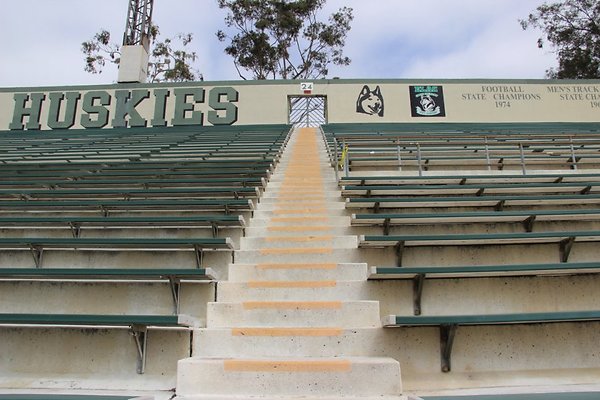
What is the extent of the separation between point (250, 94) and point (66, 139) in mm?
4171

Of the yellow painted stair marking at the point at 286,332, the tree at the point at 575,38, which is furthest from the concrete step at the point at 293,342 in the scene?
the tree at the point at 575,38

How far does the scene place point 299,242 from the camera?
11.8ft

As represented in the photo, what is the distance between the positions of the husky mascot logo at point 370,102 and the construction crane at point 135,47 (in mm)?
5527

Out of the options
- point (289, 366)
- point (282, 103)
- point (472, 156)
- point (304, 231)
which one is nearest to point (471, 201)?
point (304, 231)

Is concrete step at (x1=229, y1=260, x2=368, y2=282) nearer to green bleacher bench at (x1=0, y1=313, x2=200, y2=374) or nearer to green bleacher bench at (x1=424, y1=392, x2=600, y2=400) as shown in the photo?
green bleacher bench at (x1=0, y1=313, x2=200, y2=374)

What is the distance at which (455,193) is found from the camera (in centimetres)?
442

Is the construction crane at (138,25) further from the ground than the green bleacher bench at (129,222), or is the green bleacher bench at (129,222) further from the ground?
the construction crane at (138,25)

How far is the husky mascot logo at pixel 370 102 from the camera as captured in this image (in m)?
10.7

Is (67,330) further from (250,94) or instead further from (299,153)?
(250,94)

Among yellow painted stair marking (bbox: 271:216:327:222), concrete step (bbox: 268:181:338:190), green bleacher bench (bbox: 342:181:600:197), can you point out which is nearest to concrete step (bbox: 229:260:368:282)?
yellow painted stair marking (bbox: 271:216:327:222)

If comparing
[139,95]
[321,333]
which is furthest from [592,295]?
[139,95]

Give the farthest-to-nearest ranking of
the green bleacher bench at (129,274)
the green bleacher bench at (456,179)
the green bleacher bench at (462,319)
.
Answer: the green bleacher bench at (456,179)
the green bleacher bench at (129,274)
the green bleacher bench at (462,319)

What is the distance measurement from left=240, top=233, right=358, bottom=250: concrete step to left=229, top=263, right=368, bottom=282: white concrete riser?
0.39 m

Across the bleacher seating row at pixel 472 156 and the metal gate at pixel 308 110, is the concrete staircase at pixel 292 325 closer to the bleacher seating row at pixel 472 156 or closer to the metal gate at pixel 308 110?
the bleacher seating row at pixel 472 156
